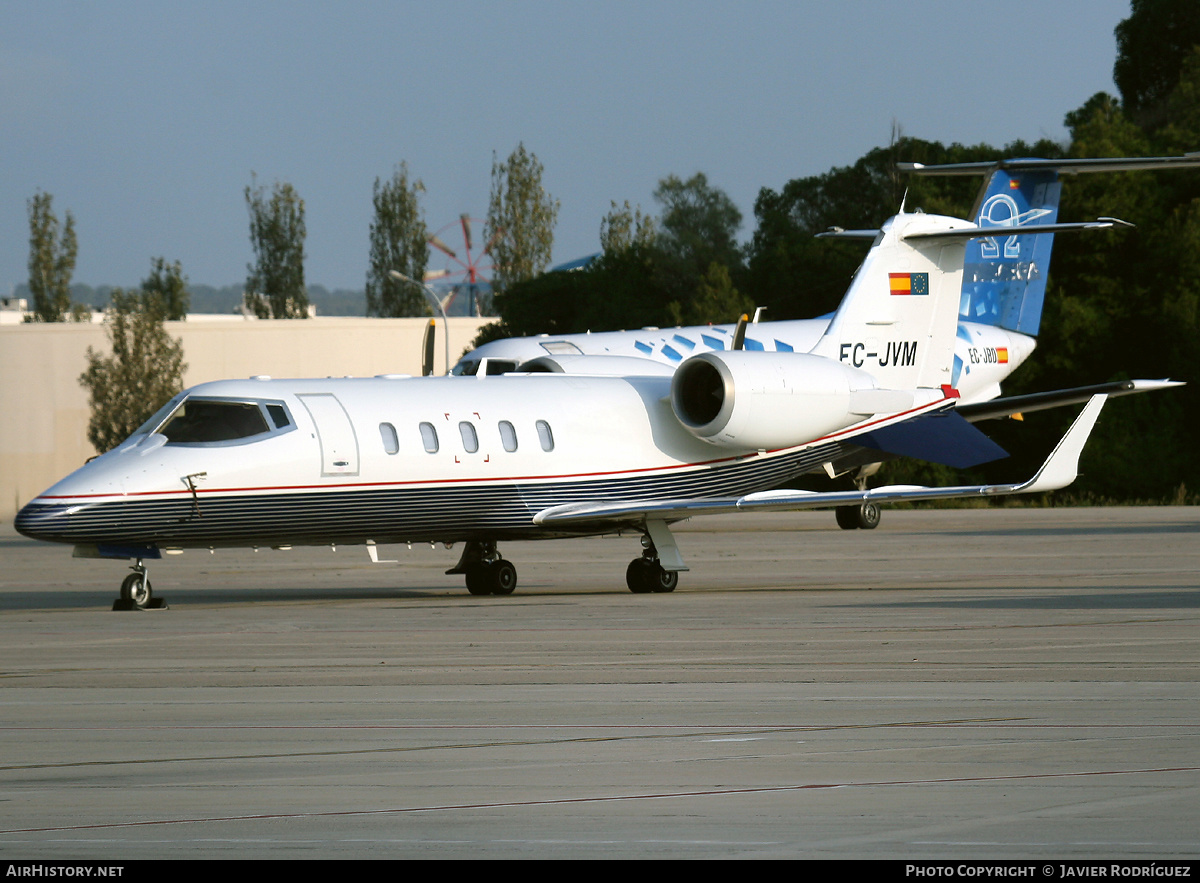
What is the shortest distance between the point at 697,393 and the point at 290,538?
5.83 m

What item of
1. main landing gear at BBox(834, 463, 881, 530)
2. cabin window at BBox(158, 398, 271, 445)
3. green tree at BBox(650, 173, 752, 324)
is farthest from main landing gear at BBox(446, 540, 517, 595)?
green tree at BBox(650, 173, 752, 324)

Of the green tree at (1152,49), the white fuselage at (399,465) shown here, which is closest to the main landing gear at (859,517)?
the white fuselage at (399,465)

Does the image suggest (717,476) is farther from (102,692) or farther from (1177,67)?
(1177,67)

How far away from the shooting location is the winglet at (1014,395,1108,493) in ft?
60.1

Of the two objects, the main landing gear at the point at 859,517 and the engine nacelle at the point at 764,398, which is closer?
the engine nacelle at the point at 764,398

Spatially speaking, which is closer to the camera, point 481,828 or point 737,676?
point 481,828

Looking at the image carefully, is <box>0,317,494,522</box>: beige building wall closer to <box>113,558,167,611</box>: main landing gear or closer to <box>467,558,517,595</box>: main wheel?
<box>467,558,517,595</box>: main wheel

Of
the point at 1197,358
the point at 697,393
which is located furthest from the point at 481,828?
the point at 1197,358

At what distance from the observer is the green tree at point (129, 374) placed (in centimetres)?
6796

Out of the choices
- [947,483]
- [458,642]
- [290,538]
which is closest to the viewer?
[458,642]

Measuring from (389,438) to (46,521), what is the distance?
160 inches

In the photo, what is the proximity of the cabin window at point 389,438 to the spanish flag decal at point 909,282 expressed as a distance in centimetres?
819

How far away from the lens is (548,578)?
2384 cm

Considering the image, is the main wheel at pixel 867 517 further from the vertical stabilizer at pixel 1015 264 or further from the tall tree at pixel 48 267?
the tall tree at pixel 48 267
